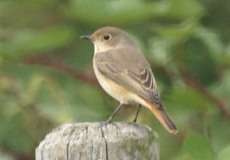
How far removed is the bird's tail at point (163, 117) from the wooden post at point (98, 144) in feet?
3.76

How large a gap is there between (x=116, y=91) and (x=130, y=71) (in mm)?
190

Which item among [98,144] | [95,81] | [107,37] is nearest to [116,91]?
[95,81]

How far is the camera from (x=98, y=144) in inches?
171

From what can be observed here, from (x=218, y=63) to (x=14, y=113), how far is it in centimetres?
145

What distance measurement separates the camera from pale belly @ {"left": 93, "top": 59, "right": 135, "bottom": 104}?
6.43m

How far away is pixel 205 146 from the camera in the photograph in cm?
485

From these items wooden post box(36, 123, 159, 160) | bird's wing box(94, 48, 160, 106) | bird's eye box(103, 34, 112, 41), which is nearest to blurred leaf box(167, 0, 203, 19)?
bird's wing box(94, 48, 160, 106)

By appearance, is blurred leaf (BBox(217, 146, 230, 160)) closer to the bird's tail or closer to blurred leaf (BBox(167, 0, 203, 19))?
the bird's tail

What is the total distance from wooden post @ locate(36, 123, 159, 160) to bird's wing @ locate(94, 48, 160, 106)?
152 cm

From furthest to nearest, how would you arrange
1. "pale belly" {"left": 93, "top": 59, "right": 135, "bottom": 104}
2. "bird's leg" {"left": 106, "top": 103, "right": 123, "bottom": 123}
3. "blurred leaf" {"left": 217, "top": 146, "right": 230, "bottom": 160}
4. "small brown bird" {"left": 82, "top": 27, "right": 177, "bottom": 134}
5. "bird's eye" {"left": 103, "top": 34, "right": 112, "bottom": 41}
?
"bird's eye" {"left": 103, "top": 34, "right": 112, "bottom": 41}
"pale belly" {"left": 93, "top": 59, "right": 135, "bottom": 104}
"small brown bird" {"left": 82, "top": 27, "right": 177, "bottom": 134}
"bird's leg" {"left": 106, "top": 103, "right": 123, "bottom": 123}
"blurred leaf" {"left": 217, "top": 146, "right": 230, "bottom": 160}

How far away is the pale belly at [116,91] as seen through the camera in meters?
6.43

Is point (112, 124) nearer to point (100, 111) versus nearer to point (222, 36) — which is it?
point (100, 111)

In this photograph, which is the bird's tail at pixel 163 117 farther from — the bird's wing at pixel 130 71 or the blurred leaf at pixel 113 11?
the blurred leaf at pixel 113 11

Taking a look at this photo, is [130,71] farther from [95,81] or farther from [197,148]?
[197,148]
